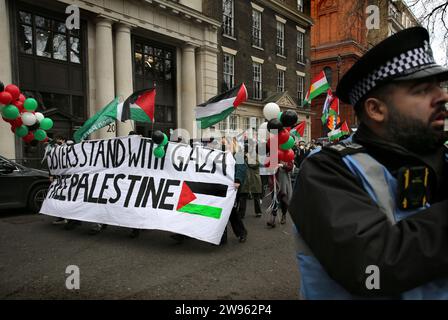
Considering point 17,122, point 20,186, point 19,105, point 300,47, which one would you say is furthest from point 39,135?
point 300,47

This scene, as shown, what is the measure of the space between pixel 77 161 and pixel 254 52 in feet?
60.1

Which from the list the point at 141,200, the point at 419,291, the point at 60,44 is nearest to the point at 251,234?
the point at 141,200

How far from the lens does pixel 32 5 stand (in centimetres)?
1276

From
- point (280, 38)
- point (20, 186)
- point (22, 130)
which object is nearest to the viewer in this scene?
point (22, 130)

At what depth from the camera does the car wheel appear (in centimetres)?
862

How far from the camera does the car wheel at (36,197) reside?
8.62 metres

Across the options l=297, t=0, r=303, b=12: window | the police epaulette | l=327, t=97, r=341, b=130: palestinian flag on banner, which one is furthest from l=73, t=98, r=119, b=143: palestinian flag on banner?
l=297, t=0, r=303, b=12: window

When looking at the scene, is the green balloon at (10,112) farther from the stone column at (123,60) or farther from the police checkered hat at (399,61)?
the stone column at (123,60)

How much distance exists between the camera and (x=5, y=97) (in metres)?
6.19

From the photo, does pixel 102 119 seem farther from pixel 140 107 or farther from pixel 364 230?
pixel 364 230

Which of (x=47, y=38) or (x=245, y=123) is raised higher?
(x=47, y=38)

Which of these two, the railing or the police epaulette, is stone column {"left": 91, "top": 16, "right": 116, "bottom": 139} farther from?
the police epaulette

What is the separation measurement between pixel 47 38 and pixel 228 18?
11169 millimetres

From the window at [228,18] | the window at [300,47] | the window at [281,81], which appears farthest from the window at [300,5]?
the window at [228,18]
